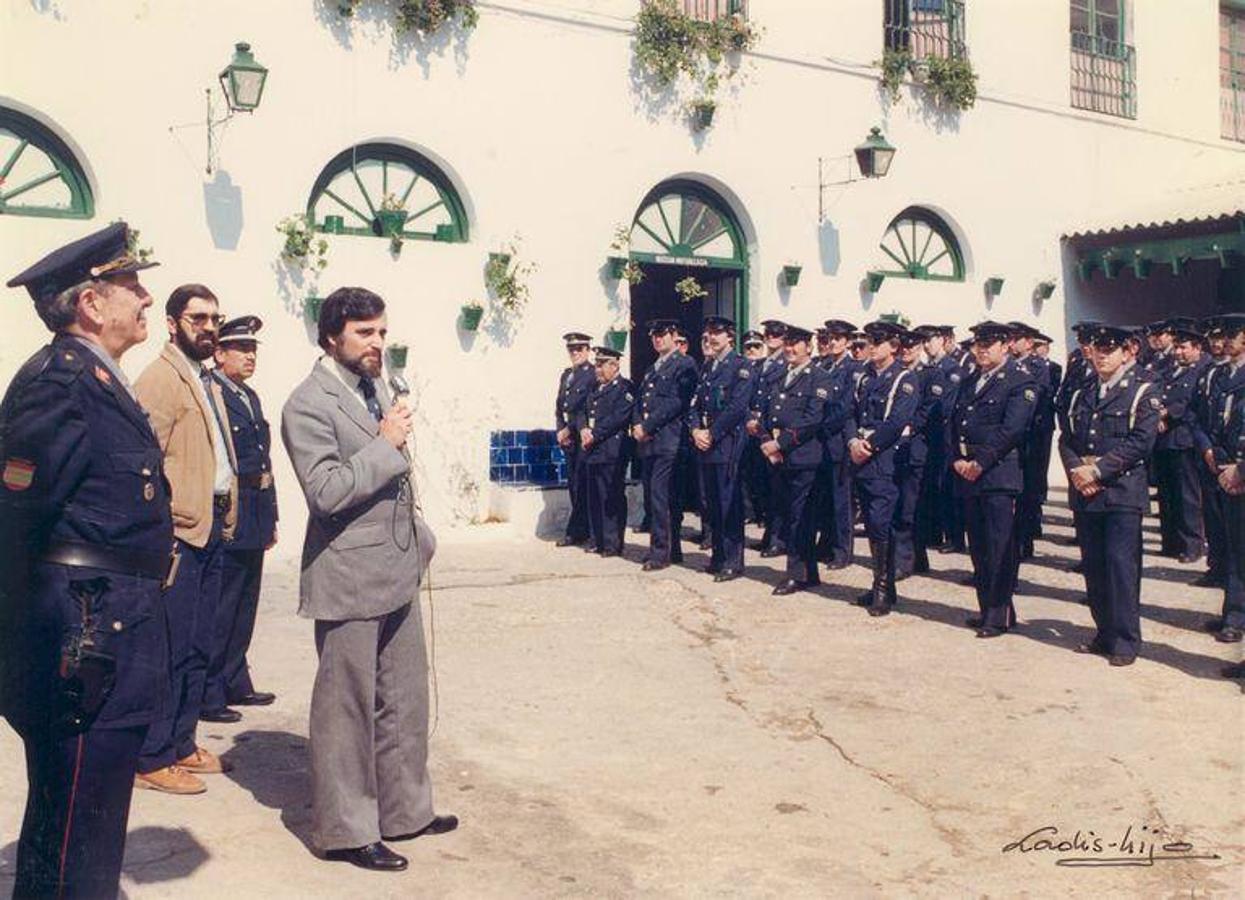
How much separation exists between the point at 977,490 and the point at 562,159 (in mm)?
6043

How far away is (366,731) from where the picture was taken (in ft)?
13.4

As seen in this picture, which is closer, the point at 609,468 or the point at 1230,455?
the point at 1230,455

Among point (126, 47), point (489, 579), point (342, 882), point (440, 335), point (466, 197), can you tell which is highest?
point (126, 47)

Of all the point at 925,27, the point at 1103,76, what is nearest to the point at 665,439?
the point at 925,27

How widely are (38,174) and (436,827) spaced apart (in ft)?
24.2

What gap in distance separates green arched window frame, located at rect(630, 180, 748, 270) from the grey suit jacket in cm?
872

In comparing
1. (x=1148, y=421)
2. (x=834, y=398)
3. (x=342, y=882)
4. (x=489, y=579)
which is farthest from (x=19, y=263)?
(x=1148, y=421)

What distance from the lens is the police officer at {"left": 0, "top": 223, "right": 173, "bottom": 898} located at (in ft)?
9.53

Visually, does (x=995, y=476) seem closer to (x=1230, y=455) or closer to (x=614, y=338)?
(x=1230, y=455)

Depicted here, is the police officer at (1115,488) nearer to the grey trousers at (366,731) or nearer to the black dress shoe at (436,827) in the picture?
the black dress shoe at (436,827)

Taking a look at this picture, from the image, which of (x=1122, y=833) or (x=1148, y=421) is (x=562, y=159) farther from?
(x=1122, y=833)

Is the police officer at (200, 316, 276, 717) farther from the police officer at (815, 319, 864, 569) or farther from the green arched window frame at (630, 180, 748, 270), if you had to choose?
the green arched window frame at (630, 180, 748, 270)

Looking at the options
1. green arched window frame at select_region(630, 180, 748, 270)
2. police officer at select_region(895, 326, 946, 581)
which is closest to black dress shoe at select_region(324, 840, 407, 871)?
police officer at select_region(895, 326, 946, 581)

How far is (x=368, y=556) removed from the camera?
4055 millimetres
